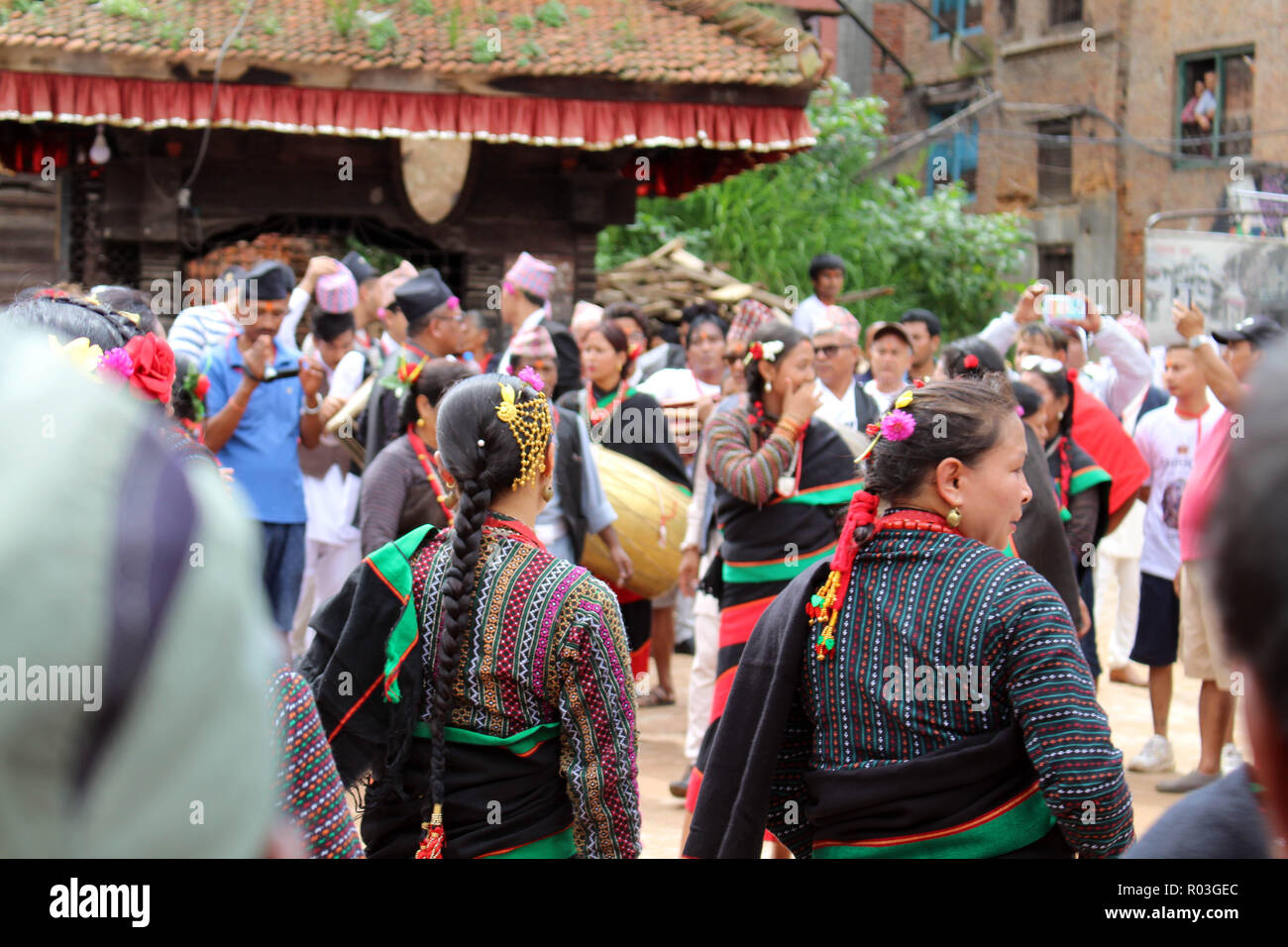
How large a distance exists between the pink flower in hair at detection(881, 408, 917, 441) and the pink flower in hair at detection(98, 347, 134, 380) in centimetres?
159

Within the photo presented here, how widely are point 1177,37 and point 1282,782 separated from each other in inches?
937

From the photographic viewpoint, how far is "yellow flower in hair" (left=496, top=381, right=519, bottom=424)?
9.94 ft

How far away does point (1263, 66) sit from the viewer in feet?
69.0

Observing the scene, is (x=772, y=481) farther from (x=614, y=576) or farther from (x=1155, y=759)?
Result: (x=1155, y=759)

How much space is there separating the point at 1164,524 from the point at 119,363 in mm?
5456

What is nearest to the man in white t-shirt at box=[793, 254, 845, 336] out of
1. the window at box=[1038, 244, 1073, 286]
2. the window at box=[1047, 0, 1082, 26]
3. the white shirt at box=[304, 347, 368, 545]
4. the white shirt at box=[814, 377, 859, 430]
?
the white shirt at box=[814, 377, 859, 430]

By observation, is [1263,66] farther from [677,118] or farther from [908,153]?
[677,118]

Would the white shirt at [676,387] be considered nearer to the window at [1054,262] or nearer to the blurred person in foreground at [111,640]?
the blurred person in foreground at [111,640]

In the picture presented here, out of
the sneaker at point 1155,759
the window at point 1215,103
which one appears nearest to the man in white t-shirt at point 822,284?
the sneaker at point 1155,759

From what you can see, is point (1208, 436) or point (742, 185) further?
point (742, 185)

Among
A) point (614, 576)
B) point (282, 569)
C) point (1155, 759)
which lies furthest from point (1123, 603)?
point (282, 569)

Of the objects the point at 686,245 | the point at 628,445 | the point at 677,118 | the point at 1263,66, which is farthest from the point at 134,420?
the point at 1263,66

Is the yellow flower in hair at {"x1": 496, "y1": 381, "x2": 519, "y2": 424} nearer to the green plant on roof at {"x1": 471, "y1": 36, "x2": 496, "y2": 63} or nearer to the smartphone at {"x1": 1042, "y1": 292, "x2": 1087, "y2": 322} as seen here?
the smartphone at {"x1": 1042, "y1": 292, "x2": 1087, "y2": 322}
